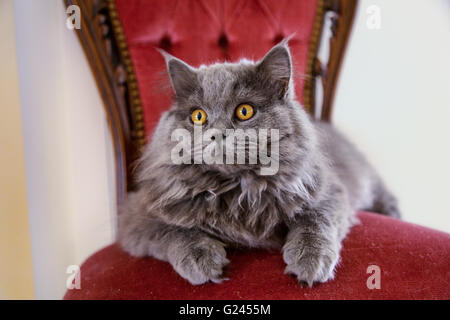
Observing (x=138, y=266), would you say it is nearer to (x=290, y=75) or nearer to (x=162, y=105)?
(x=162, y=105)

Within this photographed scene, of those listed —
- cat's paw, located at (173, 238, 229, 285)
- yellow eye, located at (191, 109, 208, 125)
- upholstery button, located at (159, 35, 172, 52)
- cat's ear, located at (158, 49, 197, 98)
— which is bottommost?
cat's paw, located at (173, 238, 229, 285)

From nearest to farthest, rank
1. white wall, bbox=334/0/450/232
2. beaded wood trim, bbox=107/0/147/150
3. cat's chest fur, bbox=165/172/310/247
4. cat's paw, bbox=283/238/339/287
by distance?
cat's paw, bbox=283/238/339/287, cat's chest fur, bbox=165/172/310/247, beaded wood trim, bbox=107/0/147/150, white wall, bbox=334/0/450/232

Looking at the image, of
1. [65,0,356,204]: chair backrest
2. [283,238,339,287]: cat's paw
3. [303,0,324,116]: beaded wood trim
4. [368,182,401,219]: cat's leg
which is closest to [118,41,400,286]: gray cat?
[283,238,339,287]: cat's paw

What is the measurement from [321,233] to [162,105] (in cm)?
70

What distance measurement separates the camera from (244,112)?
799 mm

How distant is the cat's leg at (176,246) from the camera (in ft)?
2.59

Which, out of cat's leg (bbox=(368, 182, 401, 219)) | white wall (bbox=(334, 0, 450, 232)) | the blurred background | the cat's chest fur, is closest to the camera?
the cat's chest fur

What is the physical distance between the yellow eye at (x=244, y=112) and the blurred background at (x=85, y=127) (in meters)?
0.76

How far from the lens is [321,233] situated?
2.79 ft

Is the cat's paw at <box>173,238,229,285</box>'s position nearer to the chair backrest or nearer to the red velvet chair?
the red velvet chair

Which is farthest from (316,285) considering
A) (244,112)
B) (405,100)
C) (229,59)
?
(405,100)

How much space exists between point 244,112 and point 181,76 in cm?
21

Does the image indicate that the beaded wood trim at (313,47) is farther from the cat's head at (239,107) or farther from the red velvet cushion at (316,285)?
the red velvet cushion at (316,285)

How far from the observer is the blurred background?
1067mm
